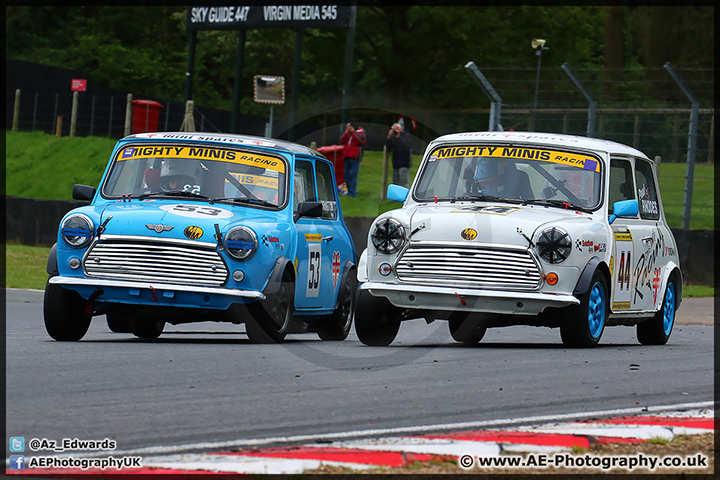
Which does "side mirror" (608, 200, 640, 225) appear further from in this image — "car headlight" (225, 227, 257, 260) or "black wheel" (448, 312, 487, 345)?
"car headlight" (225, 227, 257, 260)

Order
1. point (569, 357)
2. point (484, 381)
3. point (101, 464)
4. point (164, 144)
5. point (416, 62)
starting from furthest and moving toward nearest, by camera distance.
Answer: point (416, 62) < point (164, 144) < point (569, 357) < point (484, 381) < point (101, 464)

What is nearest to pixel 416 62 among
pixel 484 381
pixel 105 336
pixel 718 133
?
pixel 718 133

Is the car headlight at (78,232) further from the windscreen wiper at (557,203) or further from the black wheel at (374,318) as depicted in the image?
the windscreen wiper at (557,203)

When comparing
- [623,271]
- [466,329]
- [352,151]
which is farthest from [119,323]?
[352,151]

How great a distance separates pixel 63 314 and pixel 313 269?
2.34 m

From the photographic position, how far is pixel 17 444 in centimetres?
515

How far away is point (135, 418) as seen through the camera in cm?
587

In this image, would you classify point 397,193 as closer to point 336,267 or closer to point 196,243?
point 336,267

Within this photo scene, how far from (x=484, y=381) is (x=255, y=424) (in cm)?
220

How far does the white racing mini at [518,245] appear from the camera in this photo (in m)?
9.27

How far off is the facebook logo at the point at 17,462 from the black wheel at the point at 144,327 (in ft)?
20.1

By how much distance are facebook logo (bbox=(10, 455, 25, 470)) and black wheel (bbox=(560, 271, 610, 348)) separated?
545 cm

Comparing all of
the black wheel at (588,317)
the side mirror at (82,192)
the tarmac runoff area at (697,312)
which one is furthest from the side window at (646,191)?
the side mirror at (82,192)

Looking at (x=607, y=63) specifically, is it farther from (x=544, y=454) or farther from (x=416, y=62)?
(x=544, y=454)
